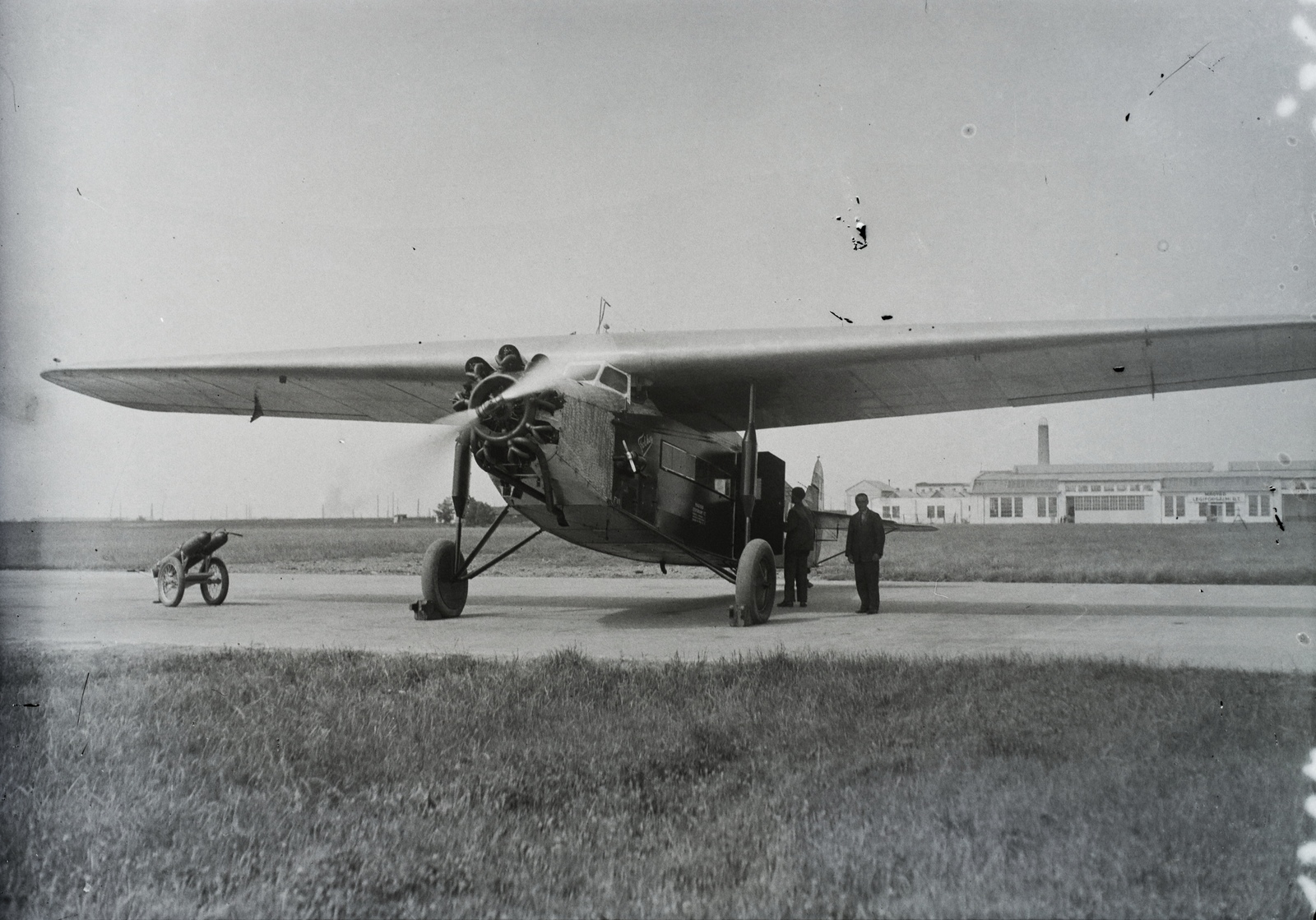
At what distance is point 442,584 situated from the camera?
35.7 feet

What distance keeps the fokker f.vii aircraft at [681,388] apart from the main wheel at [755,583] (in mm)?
24

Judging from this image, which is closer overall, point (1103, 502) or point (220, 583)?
point (220, 583)

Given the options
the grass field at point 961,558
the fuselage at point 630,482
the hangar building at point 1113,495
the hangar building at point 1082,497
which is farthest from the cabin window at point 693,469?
the hangar building at point 1113,495

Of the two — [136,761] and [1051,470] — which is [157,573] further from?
[1051,470]

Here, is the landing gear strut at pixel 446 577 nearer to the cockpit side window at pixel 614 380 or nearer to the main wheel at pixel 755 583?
the cockpit side window at pixel 614 380

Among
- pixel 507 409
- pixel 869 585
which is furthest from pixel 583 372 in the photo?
pixel 869 585

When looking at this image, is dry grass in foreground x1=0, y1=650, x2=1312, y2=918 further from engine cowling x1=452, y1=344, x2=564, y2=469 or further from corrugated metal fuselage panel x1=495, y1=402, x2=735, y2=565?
corrugated metal fuselage panel x1=495, y1=402, x2=735, y2=565

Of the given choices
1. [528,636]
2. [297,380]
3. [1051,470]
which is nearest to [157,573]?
[297,380]

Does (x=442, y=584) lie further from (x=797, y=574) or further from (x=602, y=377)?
(x=797, y=574)

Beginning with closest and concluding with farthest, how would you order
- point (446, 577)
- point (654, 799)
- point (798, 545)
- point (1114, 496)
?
1. point (654, 799)
2. point (446, 577)
3. point (798, 545)
4. point (1114, 496)

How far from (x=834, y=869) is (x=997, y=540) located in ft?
121

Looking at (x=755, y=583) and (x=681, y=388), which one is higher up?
(x=681, y=388)

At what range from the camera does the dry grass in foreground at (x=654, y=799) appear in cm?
267

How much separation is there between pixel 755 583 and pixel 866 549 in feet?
7.58
